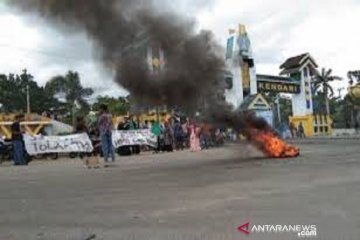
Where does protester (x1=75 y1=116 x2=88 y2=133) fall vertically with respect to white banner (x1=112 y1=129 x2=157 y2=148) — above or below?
above

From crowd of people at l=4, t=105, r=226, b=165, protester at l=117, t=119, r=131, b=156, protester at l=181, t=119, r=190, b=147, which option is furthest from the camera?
protester at l=181, t=119, r=190, b=147

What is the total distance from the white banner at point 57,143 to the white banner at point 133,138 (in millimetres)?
1722

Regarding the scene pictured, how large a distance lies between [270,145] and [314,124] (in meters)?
42.9

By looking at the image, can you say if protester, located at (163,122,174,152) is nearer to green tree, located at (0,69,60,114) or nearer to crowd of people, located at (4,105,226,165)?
crowd of people, located at (4,105,226,165)

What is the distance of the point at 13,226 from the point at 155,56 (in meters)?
9.60

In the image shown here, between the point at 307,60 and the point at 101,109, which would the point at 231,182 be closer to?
the point at 101,109

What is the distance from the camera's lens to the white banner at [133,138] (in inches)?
1094

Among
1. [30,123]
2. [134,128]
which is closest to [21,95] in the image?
[30,123]

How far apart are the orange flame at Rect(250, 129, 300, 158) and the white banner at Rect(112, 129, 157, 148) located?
10.5m

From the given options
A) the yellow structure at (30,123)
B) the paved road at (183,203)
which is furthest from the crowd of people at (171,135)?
the paved road at (183,203)

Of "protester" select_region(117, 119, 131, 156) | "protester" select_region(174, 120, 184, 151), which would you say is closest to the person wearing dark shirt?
"protester" select_region(117, 119, 131, 156)

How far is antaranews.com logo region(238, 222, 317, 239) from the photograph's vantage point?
22.2ft

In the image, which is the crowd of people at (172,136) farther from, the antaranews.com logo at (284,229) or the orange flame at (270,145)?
the antaranews.com logo at (284,229)

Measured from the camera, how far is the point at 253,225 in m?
7.30
